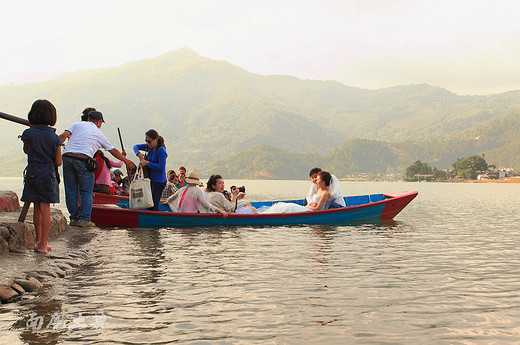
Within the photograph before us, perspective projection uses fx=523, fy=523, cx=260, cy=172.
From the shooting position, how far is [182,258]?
9117 millimetres

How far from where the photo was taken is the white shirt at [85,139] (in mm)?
10422

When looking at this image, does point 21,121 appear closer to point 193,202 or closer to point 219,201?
point 193,202

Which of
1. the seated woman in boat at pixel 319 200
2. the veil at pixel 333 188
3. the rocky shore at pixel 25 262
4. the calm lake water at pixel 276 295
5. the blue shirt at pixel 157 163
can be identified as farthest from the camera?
the veil at pixel 333 188

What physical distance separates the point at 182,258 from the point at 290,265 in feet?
6.38

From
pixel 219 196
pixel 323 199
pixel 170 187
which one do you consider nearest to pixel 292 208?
pixel 323 199

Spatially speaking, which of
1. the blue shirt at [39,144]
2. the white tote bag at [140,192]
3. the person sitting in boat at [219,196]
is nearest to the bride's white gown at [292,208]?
the person sitting in boat at [219,196]

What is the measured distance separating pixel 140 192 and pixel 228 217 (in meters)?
2.65

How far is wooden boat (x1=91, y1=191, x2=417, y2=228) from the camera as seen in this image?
45.1 ft

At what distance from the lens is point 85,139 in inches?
414

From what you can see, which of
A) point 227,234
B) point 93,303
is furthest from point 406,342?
point 227,234

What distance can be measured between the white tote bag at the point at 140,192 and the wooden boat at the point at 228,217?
319 millimetres

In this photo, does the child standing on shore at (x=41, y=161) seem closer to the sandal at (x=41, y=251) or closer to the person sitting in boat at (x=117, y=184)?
the sandal at (x=41, y=251)

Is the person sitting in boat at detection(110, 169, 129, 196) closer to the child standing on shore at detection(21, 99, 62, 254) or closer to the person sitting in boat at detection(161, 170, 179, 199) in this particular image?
the person sitting in boat at detection(161, 170, 179, 199)

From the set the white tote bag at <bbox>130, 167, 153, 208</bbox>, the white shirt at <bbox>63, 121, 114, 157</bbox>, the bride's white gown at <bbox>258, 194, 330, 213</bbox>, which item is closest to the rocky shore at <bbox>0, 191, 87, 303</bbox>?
the white shirt at <bbox>63, 121, 114, 157</bbox>
